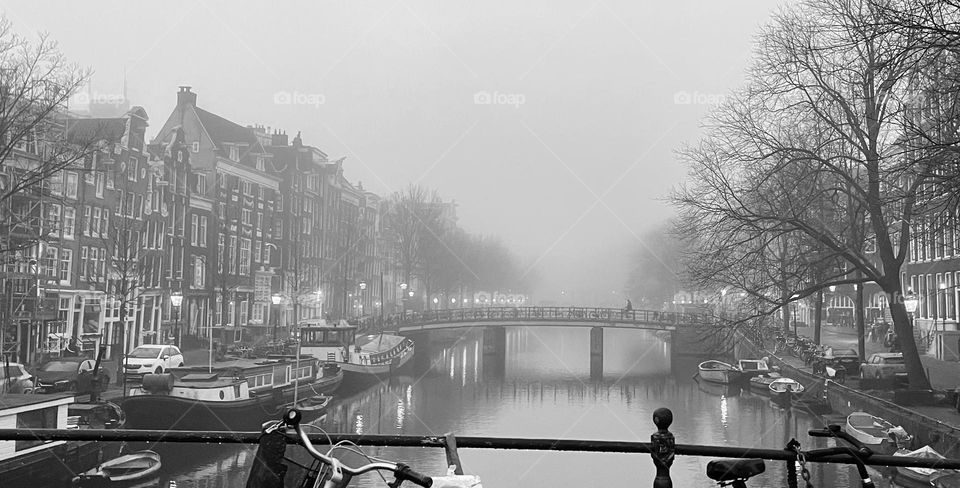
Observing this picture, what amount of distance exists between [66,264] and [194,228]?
12522mm

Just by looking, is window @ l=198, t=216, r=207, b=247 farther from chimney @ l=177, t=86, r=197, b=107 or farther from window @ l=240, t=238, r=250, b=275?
chimney @ l=177, t=86, r=197, b=107

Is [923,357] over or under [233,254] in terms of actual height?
under

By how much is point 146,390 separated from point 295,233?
3866 cm

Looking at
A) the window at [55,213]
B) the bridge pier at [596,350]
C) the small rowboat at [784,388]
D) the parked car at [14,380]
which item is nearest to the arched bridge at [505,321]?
the bridge pier at [596,350]

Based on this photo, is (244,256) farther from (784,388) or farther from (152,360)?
(784,388)

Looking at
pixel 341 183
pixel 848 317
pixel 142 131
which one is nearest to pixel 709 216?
pixel 142 131

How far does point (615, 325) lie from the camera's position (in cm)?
6388

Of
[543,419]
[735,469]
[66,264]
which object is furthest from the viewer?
[66,264]

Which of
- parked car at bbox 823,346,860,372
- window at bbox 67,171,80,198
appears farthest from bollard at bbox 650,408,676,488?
window at bbox 67,171,80,198

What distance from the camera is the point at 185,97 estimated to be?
6366cm

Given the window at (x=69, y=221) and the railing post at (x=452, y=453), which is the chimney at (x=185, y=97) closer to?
the window at (x=69, y=221)

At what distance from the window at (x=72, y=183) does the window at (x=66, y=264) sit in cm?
289

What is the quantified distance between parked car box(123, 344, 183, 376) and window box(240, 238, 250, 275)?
20.5 metres

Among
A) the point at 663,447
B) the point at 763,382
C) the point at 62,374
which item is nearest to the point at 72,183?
the point at 62,374
